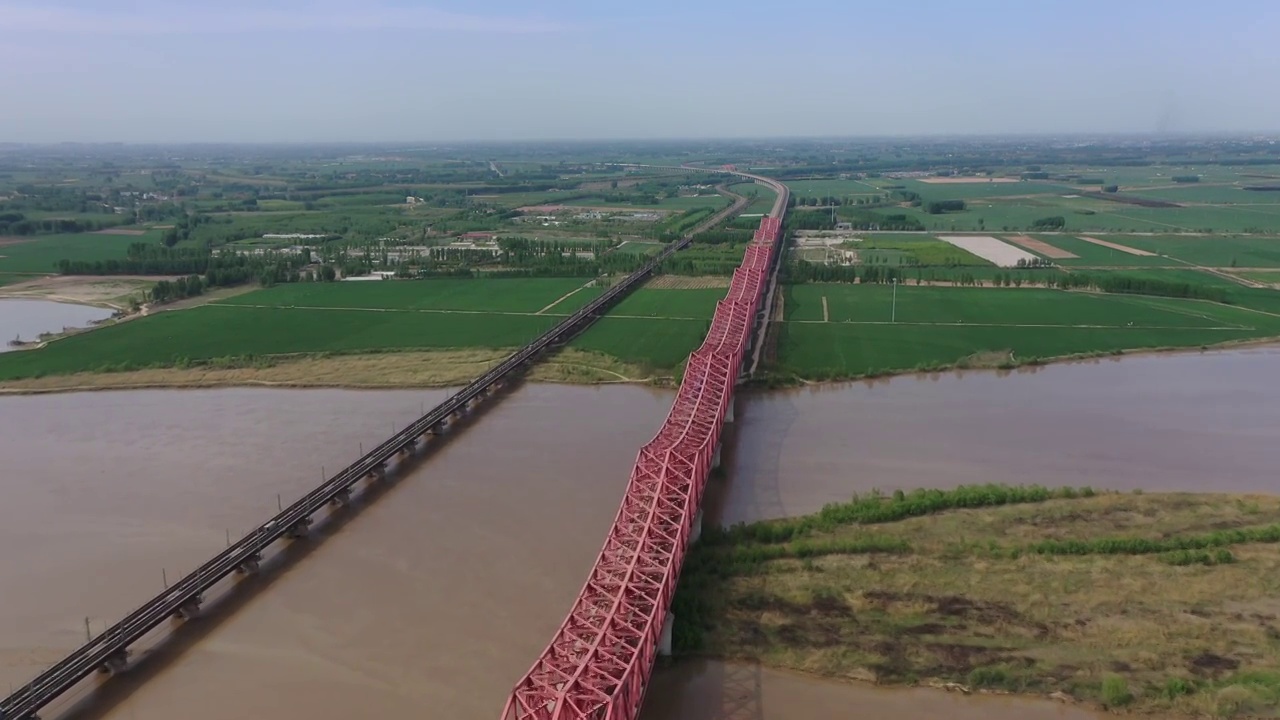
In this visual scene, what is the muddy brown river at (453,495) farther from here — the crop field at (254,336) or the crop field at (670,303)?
the crop field at (670,303)

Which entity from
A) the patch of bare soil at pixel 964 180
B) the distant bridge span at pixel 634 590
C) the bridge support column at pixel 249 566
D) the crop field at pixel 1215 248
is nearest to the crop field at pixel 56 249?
the bridge support column at pixel 249 566

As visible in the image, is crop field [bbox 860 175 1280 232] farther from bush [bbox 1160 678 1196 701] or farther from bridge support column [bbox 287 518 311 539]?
bridge support column [bbox 287 518 311 539]

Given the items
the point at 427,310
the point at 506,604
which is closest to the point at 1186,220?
the point at 427,310

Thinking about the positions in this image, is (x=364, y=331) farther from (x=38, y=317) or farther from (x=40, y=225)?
(x=40, y=225)

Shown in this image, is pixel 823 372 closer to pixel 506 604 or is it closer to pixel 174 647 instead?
pixel 506 604

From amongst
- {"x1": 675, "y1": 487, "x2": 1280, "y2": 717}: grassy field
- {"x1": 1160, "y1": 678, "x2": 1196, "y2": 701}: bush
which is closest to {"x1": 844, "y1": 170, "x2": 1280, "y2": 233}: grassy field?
{"x1": 675, "y1": 487, "x2": 1280, "y2": 717}: grassy field

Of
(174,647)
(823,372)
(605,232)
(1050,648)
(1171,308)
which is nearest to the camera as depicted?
(1050,648)
